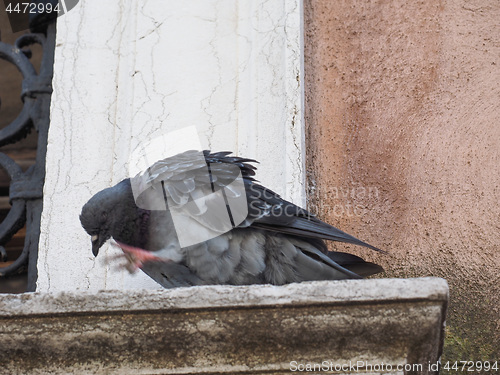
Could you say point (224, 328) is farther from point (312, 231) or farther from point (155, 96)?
point (155, 96)

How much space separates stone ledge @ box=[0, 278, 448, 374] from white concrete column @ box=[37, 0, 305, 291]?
1.91ft

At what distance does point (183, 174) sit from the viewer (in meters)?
1.73

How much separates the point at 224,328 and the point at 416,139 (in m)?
1.08

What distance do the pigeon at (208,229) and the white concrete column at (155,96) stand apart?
27 centimetres

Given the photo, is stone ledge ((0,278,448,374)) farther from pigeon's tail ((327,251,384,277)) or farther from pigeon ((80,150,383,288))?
pigeon's tail ((327,251,384,277))

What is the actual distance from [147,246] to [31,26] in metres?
1.28

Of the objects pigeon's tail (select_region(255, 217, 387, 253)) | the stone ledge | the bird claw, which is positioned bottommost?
the stone ledge

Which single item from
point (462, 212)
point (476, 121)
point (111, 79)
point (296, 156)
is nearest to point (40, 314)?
point (296, 156)

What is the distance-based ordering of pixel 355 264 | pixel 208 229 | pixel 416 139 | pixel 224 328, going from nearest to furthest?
pixel 224 328, pixel 208 229, pixel 355 264, pixel 416 139

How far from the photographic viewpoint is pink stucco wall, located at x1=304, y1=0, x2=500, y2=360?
2.00 m

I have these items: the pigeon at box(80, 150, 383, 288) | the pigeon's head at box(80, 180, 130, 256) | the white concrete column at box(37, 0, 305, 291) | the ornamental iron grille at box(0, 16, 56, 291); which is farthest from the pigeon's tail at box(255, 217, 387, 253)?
the ornamental iron grille at box(0, 16, 56, 291)

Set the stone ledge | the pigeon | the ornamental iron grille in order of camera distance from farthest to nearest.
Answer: the ornamental iron grille < the pigeon < the stone ledge

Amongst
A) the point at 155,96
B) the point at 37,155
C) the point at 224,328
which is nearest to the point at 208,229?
the point at 224,328

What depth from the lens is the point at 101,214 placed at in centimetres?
176
